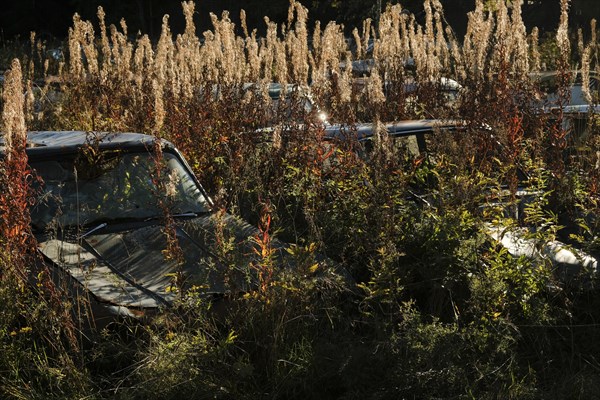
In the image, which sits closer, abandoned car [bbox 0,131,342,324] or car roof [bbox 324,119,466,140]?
abandoned car [bbox 0,131,342,324]

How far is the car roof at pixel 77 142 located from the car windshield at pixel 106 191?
0.21 ft

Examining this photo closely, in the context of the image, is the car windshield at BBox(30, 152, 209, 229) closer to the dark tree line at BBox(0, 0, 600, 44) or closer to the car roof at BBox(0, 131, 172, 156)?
the car roof at BBox(0, 131, 172, 156)

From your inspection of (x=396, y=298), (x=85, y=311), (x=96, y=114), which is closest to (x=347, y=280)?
(x=396, y=298)

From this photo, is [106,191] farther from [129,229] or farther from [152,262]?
[152,262]

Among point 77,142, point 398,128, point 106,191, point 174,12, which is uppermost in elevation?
point 174,12

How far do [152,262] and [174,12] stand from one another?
4081 centimetres

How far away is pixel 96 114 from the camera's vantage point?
9.41 m

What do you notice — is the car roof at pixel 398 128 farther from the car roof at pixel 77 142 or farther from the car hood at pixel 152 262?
the car hood at pixel 152 262

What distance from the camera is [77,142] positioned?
6.68m

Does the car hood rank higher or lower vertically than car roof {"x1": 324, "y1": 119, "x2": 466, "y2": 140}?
lower

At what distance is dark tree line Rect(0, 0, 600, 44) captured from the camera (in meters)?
34.9

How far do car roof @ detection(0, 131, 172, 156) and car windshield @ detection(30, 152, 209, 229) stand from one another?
6cm

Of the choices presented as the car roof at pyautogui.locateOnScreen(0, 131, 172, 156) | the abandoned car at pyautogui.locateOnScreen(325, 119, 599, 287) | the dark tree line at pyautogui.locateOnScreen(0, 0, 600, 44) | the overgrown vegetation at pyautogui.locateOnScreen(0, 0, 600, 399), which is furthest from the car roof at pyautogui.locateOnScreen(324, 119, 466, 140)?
the dark tree line at pyautogui.locateOnScreen(0, 0, 600, 44)

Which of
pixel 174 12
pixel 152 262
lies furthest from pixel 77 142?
pixel 174 12
